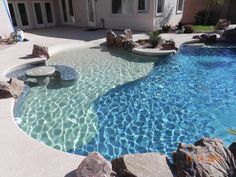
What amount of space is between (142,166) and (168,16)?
15.8m

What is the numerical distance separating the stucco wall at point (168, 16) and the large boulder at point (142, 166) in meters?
13.5

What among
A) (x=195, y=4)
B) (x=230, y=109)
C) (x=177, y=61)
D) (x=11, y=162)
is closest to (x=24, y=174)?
(x=11, y=162)

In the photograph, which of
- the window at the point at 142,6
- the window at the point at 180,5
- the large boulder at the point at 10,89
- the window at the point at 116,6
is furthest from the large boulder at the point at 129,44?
the window at the point at 180,5

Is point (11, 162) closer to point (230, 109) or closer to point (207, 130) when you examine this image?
point (207, 130)

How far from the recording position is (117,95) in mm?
6641

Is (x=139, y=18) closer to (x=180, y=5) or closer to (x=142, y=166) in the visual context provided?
(x=180, y=5)

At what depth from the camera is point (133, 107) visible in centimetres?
593

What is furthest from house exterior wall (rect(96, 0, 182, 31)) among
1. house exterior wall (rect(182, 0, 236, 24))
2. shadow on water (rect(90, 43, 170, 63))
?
shadow on water (rect(90, 43, 170, 63))

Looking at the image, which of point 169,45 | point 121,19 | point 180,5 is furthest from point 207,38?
point 180,5

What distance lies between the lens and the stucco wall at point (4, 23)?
43.9 feet

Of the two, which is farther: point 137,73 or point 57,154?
point 137,73

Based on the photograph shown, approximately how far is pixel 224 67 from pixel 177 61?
2101 millimetres

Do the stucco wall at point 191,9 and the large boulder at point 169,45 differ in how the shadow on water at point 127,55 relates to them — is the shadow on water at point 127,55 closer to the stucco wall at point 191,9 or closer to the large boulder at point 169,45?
the large boulder at point 169,45

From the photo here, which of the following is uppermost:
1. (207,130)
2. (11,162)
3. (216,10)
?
(216,10)
